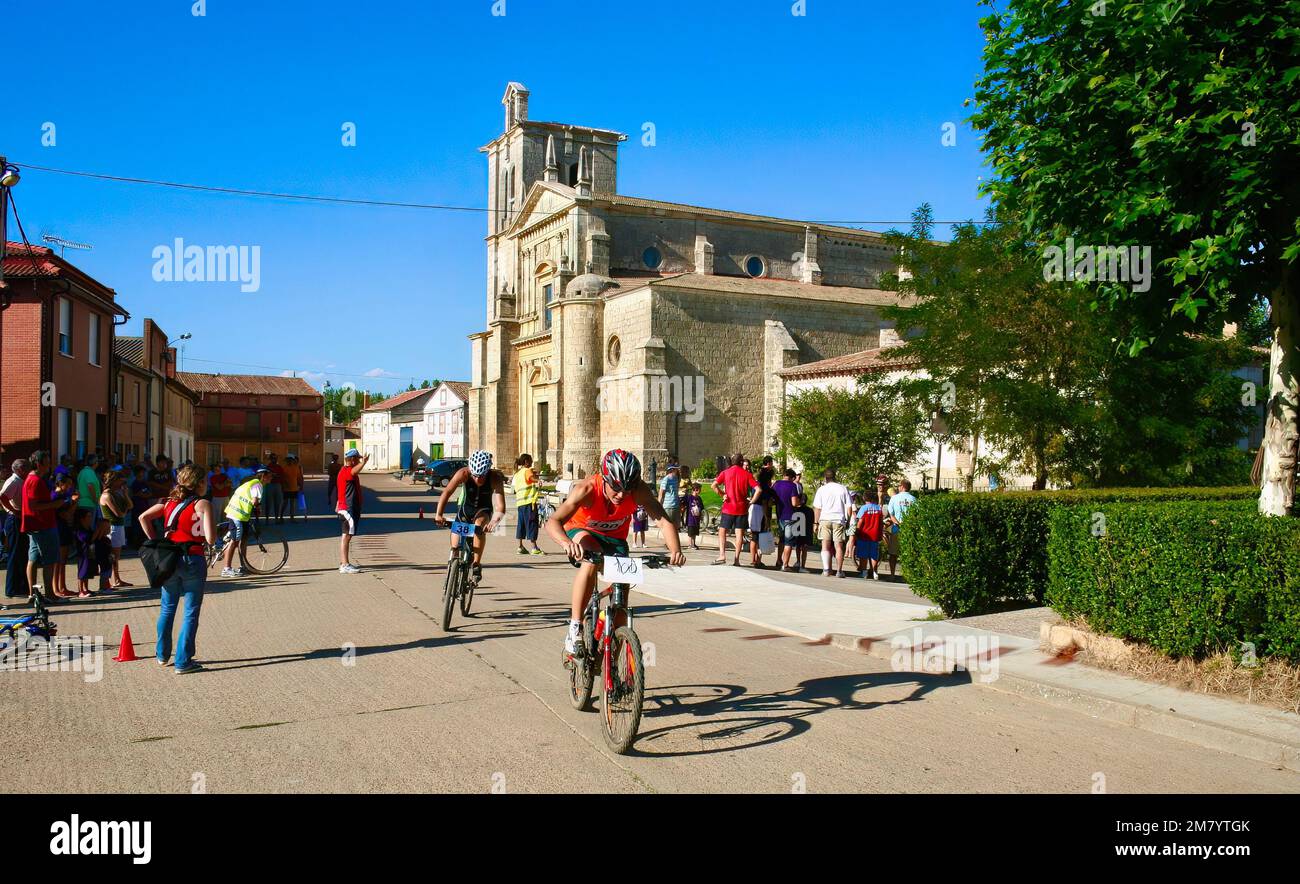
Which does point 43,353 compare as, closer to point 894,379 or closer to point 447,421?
point 894,379

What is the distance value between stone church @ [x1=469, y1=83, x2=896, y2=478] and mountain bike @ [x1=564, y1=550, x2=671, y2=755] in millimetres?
30491

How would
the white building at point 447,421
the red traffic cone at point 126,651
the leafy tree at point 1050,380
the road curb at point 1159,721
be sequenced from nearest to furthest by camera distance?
Answer: the road curb at point 1159,721 → the red traffic cone at point 126,651 → the leafy tree at point 1050,380 → the white building at point 447,421

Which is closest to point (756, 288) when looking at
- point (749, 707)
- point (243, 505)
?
point (243, 505)

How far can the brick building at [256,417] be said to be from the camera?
244ft

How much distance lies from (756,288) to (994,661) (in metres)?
37.3

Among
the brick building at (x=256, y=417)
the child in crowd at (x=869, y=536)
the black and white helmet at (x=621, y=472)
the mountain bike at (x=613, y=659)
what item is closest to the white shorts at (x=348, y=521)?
the child in crowd at (x=869, y=536)

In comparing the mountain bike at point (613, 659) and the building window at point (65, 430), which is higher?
the building window at point (65, 430)

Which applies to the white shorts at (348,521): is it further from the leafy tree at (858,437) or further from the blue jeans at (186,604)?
the leafy tree at (858,437)

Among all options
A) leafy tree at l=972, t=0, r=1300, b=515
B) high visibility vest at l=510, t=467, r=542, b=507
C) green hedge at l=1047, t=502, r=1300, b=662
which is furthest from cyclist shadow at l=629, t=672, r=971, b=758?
high visibility vest at l=510, t=467, r=542, b=507

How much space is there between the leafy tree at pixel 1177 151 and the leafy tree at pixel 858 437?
14.4 m

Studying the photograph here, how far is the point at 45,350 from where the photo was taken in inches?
838

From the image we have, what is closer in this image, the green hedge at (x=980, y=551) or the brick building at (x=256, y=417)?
the green hedge at (x=980, y=551)

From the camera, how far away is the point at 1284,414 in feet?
24.4

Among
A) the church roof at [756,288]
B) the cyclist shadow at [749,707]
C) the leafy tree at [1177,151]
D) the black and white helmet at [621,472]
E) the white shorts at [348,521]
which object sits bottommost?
the cyclist shadow at [749,707]
